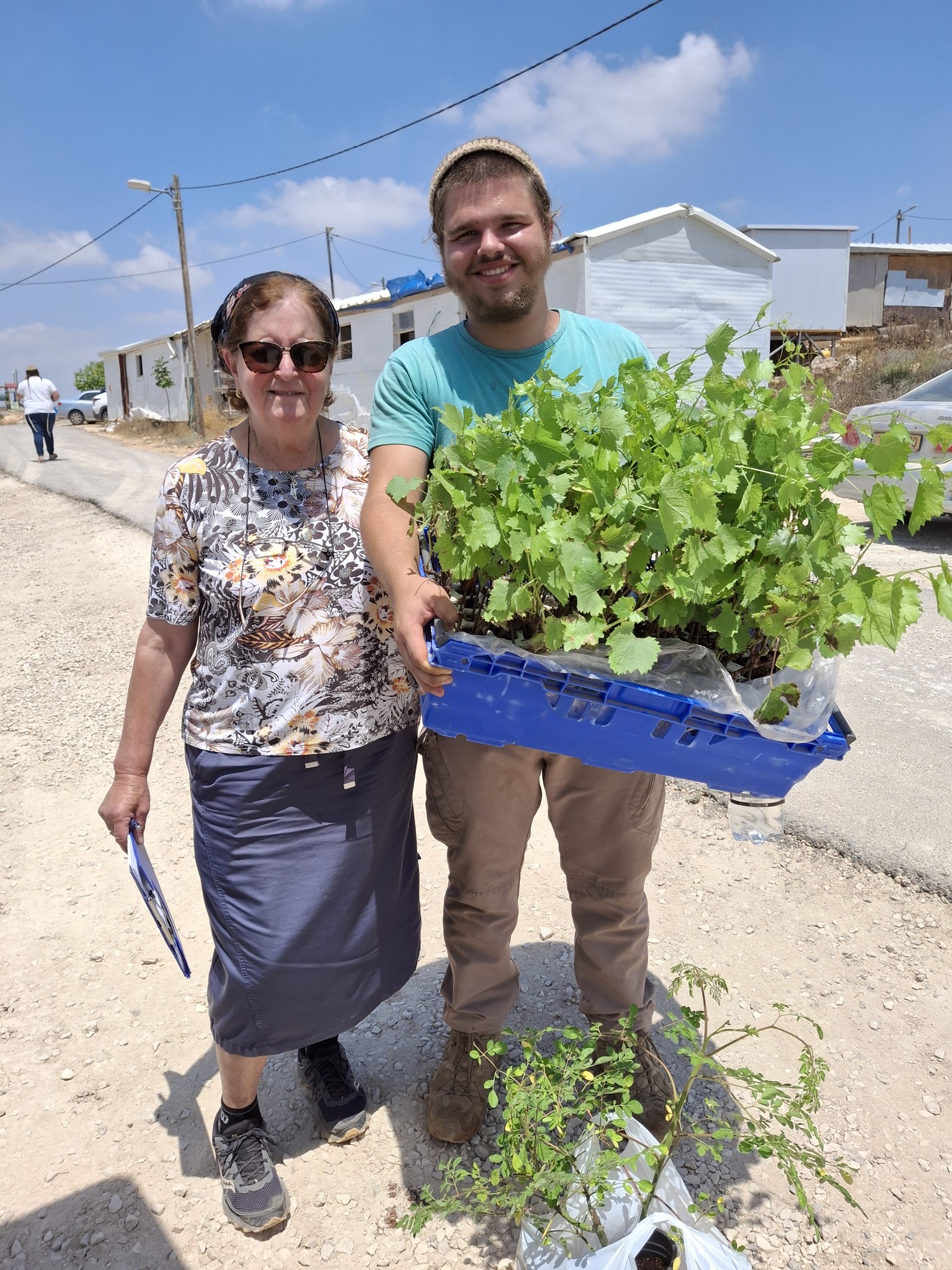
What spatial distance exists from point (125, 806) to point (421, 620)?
3.01ft

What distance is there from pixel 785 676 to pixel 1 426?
30046 mm

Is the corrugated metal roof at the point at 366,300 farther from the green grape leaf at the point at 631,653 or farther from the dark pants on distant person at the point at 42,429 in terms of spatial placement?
the green grape leaf at the point at 631,653

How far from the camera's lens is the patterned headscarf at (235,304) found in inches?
71.2

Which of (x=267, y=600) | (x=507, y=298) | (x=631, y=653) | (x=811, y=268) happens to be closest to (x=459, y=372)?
(x=507, y=298)

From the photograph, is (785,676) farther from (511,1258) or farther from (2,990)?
(2,990)

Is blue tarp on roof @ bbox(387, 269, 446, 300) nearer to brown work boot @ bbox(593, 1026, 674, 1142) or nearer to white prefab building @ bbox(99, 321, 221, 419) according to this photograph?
white prefab building @ bbox(99, 321, 221, 419)

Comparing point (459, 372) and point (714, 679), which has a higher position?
point (459, 372)

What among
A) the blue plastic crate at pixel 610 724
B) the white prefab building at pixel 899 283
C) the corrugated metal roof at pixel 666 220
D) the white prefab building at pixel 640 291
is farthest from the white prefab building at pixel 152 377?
the blue plastic crate at pixel 610 724

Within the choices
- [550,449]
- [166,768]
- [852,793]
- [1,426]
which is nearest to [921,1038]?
[852,793]

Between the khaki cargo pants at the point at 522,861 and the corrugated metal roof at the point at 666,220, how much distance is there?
48.2 feet

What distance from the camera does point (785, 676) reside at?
146cm

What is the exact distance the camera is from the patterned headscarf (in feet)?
5.94

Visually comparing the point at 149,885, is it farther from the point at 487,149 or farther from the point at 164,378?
the point at 164,378

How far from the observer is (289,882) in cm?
189
